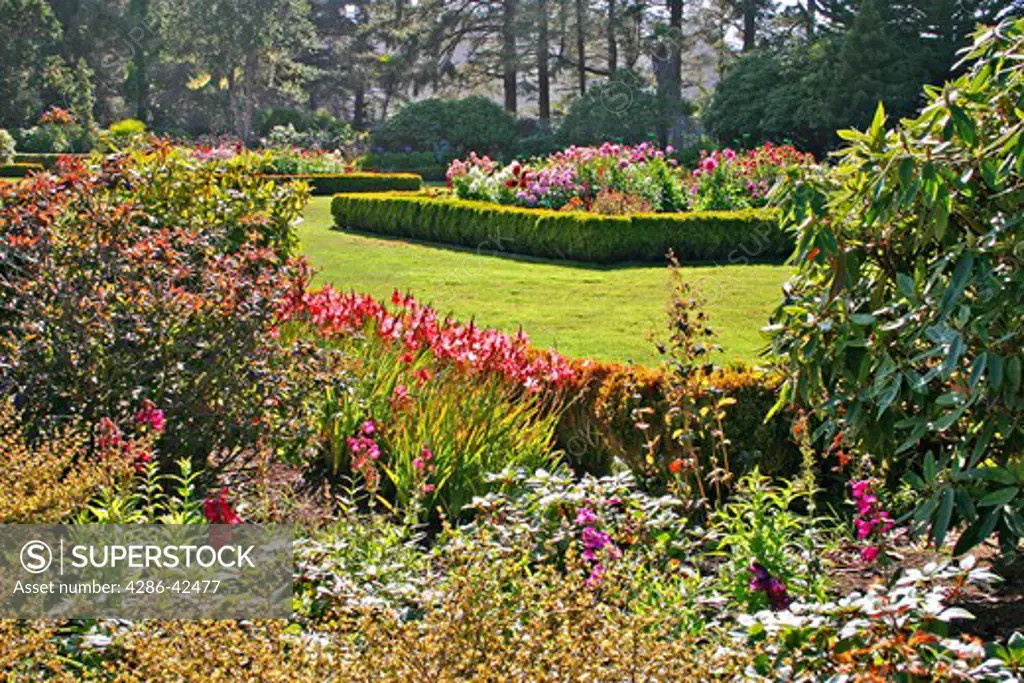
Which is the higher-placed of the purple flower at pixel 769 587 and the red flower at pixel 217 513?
the red flower at pixel 217 513

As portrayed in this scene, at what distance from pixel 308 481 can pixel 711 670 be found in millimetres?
2664

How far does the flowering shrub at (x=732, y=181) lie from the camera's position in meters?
14.0

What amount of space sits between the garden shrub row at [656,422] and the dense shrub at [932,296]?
98 cm

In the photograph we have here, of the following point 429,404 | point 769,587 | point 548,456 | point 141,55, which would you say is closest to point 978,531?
point 769,587

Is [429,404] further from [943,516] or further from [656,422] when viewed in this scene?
[943,516]

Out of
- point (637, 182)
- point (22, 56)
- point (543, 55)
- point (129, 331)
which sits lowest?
point (129, 331)

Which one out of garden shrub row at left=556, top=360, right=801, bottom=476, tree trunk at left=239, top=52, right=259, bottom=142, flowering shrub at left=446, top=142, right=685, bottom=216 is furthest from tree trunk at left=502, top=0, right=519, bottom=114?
garden shrub row at left=556, top=360, right=801, bottom=476

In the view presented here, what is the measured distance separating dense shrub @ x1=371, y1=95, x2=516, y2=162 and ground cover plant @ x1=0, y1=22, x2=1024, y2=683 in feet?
94.4

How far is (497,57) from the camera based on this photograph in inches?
1534

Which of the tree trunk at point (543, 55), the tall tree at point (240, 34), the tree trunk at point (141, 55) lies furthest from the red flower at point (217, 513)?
the tree trunk at point (141, 55)

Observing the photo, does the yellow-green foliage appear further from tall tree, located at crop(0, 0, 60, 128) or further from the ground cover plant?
tall tree, located at crop(0, 0, 60, 128)

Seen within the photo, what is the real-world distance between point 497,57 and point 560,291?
99.7 feet

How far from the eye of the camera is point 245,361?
411 centimetres

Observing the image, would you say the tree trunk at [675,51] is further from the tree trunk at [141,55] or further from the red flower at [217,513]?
the red flower at [217,513]
